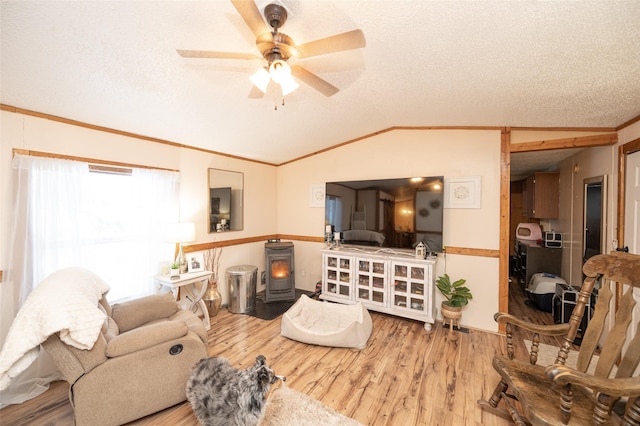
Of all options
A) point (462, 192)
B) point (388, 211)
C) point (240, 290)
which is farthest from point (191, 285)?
point (462, 192)

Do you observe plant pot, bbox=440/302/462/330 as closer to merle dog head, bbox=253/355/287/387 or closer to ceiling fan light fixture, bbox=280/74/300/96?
merle dog head, bbox=253/355/287/387

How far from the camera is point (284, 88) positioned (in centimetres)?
146

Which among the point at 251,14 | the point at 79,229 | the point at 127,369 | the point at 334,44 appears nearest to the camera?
the point at 251,14

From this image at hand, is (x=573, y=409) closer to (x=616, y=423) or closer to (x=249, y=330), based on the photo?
(x=616, y=423)

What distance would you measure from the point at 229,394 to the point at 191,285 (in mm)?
2016

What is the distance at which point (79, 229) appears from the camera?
7.82 ft

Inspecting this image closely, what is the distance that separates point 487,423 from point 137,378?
2.47 meters

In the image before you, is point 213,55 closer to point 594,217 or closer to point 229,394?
point 229,394

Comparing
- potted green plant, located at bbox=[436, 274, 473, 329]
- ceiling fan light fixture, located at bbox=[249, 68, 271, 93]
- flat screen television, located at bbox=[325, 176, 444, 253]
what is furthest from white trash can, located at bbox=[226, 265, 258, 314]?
ceiling fan light fixture, located at bbox=[249, 68, 271, 93]

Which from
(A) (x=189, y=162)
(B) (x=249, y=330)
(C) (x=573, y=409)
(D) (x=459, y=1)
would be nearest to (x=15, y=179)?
(A) (x=189, y=162)

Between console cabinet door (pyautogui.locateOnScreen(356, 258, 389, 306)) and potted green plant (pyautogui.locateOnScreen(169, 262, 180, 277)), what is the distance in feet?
7.63

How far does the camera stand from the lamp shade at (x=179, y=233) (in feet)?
9.50

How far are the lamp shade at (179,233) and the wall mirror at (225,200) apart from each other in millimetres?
701

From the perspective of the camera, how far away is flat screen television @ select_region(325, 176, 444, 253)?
332 cm
